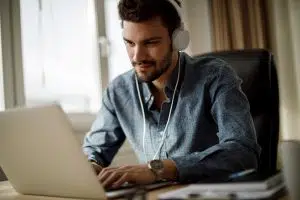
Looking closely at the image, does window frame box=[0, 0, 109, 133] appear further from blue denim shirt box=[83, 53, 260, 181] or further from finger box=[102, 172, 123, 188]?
finger box=[102, 172, 123, 188]

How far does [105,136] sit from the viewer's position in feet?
4.93

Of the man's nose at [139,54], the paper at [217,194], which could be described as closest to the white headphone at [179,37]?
the man's nose at [139,54]

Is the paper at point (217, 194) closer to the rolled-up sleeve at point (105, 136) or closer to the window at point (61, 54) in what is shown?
the rolled-up sleeve at point (105, 136)

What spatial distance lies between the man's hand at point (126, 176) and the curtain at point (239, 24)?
2074 mm

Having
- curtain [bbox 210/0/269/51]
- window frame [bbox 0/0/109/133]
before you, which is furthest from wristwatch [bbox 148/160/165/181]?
curtain [bbox 210/0/269/51]

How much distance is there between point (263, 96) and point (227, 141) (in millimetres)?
349

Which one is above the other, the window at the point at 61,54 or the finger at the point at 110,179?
the window at the point at 61,54

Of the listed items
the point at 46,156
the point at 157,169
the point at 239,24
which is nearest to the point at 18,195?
the point at 46,156

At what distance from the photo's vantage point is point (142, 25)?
135cm

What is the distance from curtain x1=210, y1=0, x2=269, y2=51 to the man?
153 centimetres

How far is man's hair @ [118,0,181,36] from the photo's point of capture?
4.44 feet

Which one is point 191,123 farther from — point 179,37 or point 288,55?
point 288,55

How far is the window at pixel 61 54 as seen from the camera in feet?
6.77

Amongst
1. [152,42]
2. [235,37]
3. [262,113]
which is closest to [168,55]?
[152,42]
